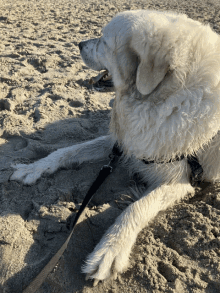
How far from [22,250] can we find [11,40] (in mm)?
5160

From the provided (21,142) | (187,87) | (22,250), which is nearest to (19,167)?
(21,142)

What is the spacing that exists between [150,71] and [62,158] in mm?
1433

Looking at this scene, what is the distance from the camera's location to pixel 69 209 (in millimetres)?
2340

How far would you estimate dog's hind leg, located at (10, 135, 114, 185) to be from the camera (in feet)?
8.78

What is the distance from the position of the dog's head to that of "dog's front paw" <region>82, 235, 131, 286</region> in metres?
1.25

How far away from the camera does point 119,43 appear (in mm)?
2219

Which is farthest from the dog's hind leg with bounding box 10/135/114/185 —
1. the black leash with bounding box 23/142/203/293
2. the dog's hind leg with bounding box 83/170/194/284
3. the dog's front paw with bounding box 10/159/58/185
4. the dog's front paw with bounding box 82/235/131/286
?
the dog's front paw with bounding box 82/235/131/286

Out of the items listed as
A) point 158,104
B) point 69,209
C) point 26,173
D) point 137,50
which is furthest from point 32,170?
point 137,50

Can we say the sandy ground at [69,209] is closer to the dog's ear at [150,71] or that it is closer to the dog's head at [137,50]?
the dog's head at [137,50]

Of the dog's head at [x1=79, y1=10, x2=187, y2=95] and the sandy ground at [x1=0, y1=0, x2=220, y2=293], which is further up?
the dog's head at [x1=79, y1=10, x2=187, y2=95]

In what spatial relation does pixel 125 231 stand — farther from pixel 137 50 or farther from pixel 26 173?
pixel 137 50

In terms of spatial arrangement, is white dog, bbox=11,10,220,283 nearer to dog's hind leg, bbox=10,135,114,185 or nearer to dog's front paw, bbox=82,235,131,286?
dog's front paw, bbox=82,235,131,286

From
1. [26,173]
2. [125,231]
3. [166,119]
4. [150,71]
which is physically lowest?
[26,173]

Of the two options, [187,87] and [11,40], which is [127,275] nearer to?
[187,87]
